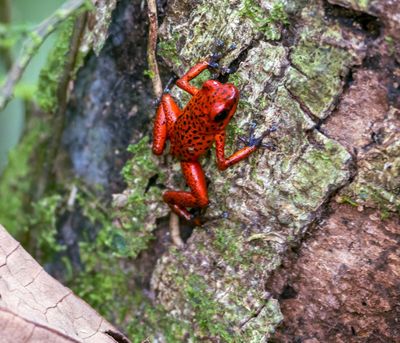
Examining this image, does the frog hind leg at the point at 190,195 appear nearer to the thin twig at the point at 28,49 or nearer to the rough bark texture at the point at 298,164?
the rough bark texture at the point at 298,164

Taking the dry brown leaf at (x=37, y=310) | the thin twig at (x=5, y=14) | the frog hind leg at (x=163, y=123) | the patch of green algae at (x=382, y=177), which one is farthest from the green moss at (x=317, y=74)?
the thin twig at (x=5, y=14)

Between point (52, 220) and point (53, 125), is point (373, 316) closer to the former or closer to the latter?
point (52, 220)

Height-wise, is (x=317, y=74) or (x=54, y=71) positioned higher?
(x=54, y=71)

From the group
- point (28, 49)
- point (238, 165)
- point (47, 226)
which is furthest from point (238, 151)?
point (28, 49)

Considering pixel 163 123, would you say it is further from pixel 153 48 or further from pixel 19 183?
pixel 19 183

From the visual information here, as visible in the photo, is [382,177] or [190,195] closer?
[382,177]

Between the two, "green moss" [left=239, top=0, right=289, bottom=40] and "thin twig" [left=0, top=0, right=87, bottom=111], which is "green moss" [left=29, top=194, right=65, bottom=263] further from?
"green moss" [left=239, top=0, right=289, bottom=40]
